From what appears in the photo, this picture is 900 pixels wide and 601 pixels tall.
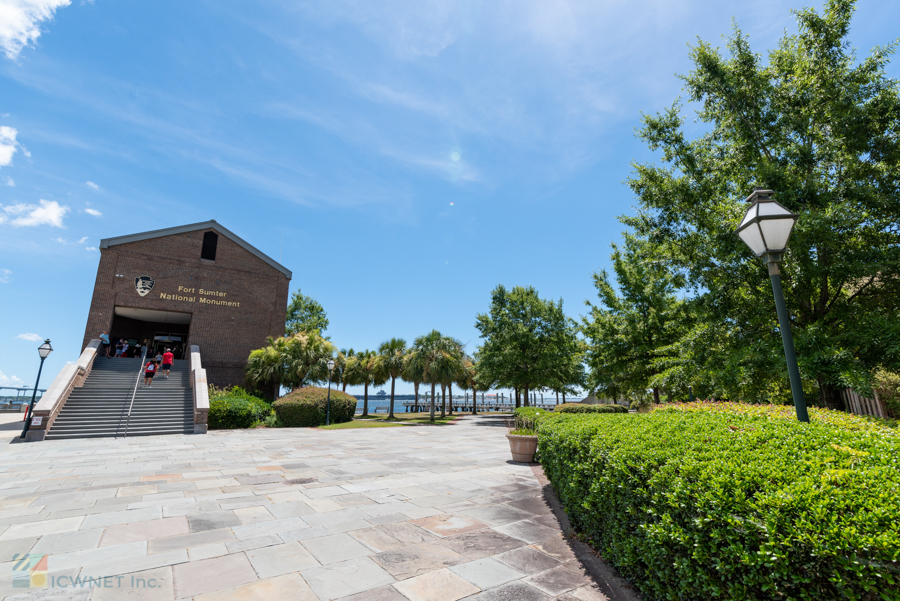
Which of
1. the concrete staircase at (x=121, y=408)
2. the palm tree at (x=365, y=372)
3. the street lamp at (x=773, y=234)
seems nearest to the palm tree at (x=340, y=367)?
the palm tree at (x=365, y=372)

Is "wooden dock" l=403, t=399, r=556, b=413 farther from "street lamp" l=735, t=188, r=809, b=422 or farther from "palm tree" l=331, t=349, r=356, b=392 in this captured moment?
"street lamp" l=735, t=188, r=809, b=422

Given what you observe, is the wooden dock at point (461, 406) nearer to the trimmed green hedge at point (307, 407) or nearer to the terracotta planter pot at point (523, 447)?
the trimmed green hedge at point (307, 407)

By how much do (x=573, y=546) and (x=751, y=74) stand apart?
→ 14481 mm

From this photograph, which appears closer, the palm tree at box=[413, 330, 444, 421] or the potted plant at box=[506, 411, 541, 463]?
the potted plant at box=[506, 411, 541, 463]

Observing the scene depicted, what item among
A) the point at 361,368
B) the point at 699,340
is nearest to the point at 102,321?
the point at 361,368

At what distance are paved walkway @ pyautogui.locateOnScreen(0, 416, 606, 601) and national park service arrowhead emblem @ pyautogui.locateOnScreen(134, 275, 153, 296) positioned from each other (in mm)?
20171

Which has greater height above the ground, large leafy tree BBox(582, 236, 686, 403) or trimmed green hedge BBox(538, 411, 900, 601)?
large leafy tree BBox(582, 236, 686, 403)

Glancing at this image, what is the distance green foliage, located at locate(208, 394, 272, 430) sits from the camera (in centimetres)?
1966

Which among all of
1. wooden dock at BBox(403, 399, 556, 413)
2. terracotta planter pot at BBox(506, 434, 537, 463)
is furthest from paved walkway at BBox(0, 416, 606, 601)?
wooden dock at BBox(403, 399, 556, 413)

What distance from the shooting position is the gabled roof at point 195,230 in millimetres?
25906

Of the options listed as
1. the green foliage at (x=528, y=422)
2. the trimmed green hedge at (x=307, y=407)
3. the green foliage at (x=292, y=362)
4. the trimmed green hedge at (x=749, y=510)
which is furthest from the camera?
the green foliage at (x=292, y=362)

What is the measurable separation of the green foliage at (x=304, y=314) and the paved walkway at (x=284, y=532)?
40980 millimetres

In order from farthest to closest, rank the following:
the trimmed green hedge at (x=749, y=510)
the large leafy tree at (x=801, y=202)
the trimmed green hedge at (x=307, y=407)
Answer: the trimmed green hedge at (x=307, y=407)
the large leafy tree at (x=801, y=202)
the trimmed green hedge at (x=749, y=510)

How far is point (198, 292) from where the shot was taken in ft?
91.9
